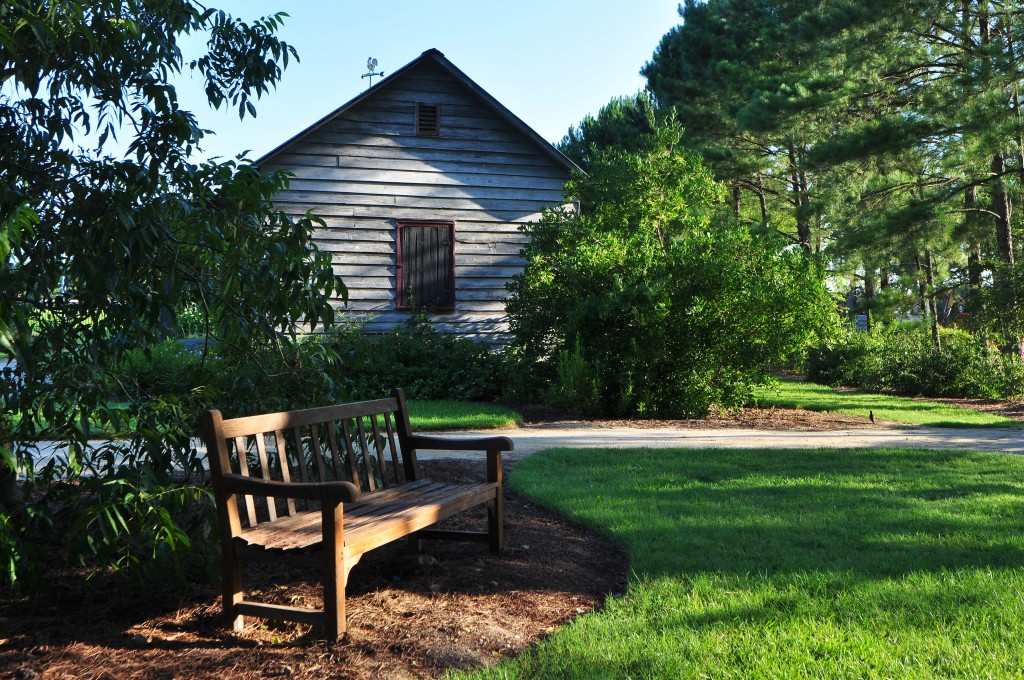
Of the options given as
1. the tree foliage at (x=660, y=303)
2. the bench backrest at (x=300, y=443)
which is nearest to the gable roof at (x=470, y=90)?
the tree foliage at (x=660, y=303)

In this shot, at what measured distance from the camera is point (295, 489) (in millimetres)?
3945

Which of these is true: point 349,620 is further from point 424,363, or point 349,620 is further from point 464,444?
point 424,363

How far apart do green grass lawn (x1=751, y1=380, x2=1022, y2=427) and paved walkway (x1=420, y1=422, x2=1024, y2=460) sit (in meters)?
0.94

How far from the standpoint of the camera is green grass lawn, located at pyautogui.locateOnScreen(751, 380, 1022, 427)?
1372 centimetres

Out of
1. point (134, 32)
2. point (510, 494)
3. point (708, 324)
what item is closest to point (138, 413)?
point (134, 32)

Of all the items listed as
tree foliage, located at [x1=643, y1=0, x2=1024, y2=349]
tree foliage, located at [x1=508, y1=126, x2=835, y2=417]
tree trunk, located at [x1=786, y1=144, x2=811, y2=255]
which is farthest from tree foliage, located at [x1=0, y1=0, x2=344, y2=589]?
tree trunk, located at [x1=786, y1=144, x2=811, y2=255]

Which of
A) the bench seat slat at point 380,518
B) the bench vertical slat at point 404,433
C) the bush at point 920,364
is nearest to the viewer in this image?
the bench seat slat at point 380,518

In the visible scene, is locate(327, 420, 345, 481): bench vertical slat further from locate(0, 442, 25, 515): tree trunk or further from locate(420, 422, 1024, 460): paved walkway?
locate(420, 422, 1024, 460): paved walkway

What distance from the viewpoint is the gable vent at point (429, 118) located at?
16.7 metres

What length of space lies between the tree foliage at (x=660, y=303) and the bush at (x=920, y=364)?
3.93 meters

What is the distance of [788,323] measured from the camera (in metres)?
13.1

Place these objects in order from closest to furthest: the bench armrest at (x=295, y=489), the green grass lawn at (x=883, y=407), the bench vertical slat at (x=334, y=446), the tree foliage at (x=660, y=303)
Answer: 1. the bench armrest at (x=295, y=489)
2. the bench vertical slat at (x=334, y=446)
3. the tree foliage at (x=660, y=303)
4. the green grass lawn at (x=883, y=407)

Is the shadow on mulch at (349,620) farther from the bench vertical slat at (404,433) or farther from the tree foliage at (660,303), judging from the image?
the tree foliage at (660,303)

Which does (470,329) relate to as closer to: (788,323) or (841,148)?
(788,323)
